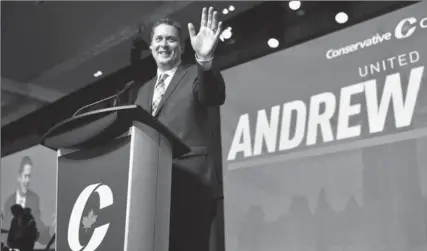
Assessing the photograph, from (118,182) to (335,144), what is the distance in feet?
6.67

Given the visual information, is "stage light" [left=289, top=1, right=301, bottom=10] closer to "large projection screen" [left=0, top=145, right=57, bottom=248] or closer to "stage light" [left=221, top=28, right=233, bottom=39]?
"stage light" [left=221, top=28, right=233, bottom=39]

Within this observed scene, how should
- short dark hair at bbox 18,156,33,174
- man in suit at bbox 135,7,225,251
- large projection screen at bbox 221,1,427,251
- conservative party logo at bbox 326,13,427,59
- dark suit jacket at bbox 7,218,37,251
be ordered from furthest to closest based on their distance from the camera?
short dark hair at bbox 18,156,33,174 < dark suit jacket at bbox 7,218,37,251 < conservative party logo at bbox 326,13,427,59 < large projection screen at bbox 221,1,427,251 < man in suit at bbox 135,7,225,251

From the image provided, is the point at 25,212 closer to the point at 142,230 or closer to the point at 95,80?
the point at 95,80

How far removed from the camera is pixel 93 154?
1.25m

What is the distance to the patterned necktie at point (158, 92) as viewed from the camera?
1396 mm

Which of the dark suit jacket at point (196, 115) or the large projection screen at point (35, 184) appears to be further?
the large projection screen at point (35, 184)

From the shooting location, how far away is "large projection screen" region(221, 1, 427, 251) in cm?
268

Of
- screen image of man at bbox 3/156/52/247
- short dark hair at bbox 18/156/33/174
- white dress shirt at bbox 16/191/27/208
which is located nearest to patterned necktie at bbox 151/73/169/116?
screen image of man at bbox 3/156/52/247

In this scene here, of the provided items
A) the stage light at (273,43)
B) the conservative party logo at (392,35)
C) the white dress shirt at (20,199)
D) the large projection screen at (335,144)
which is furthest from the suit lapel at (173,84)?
the white dress shirt at (20,199)

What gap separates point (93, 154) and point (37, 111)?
4.52 meters

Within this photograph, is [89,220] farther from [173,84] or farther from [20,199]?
[20,199]

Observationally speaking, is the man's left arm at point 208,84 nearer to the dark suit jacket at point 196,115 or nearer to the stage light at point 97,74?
the dark suit jacket at point 196,115

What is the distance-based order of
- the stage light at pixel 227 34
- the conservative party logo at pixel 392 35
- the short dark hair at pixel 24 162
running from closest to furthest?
the conservative party logo at pixel 392 35 → the stage light at pixel 227 34 → the short dark hair at pixel 24 162

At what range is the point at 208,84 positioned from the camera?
130 centimetres
